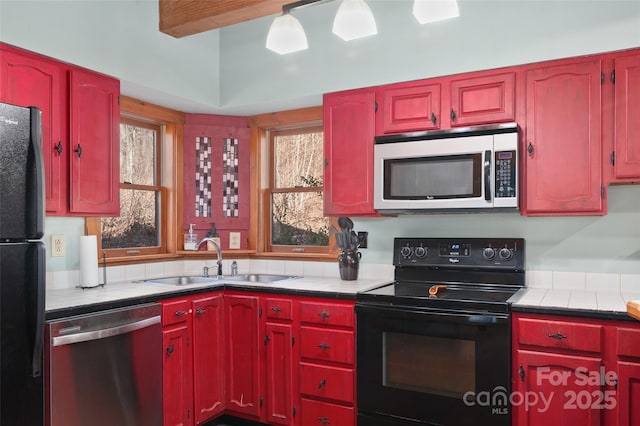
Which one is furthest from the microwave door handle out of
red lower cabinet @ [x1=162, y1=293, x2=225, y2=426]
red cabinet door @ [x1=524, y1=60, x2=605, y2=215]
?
red lower cabinet @ [x1=162, y1=293, x2=225, y2=426]

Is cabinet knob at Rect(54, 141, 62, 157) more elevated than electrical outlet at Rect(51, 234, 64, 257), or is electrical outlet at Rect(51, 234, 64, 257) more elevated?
cabinet knob at Rect(54, 141, 62, 157)

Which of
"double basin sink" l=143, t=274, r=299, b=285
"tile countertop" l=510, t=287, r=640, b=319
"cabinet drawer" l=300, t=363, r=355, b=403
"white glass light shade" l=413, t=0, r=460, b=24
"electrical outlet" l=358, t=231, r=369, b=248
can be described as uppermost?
"white glass light shade" l=413, t=0, r=460, b=24

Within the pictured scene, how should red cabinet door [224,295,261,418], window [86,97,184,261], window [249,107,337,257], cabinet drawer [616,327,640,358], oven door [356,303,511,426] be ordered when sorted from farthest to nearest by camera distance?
window [249,107,337,257] < window [86,97,184,261] < red cabinet door [224,295,261,418] < oven door [356,303,511,426] < cabinet drawer [616,327,640,358]

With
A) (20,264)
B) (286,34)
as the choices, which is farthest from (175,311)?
(286,34)

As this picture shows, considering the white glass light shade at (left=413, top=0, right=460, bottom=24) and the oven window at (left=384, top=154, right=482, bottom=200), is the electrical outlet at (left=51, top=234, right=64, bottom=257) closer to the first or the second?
the oven window at (left=384, top=154, right=482, bottom=200)

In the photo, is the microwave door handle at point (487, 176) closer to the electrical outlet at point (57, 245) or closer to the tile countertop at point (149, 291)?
the tile countertop at point (149, 291)

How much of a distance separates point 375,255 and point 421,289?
0.57 m

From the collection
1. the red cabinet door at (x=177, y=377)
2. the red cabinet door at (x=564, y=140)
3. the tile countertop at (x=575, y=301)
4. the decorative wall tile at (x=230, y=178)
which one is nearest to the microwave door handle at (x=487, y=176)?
the red cabinet door at (x=564, y=140)

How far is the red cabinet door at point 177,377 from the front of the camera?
9.04 ft

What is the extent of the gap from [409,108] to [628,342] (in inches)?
64.9

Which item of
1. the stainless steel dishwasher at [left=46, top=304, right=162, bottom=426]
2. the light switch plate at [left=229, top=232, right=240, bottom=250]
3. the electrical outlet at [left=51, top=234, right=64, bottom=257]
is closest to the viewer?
the stainless steel dishwasher at [left=46, top=304, right=162, bottom=426]

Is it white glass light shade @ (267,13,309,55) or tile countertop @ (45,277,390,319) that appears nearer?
tile countertop @ (45,277,390,319)

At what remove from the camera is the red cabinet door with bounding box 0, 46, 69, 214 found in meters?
2.39

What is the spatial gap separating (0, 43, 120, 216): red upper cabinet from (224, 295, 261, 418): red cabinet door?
0.93 m
